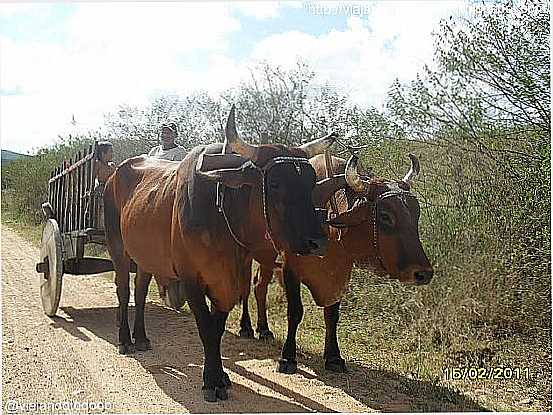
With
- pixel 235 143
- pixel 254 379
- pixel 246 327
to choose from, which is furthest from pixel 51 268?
pixel 235 143

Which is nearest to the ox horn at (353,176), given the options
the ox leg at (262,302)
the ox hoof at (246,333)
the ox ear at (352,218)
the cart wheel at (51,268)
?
the ox ear at (352,218)

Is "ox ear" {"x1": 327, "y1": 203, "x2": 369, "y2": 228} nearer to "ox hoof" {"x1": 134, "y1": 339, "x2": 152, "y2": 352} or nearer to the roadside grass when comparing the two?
the roadside grass

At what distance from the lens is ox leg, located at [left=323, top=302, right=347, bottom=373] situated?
5.14 metres

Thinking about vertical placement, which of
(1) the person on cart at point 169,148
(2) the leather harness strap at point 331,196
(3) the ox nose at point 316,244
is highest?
(1) the person on cart at point 169,148

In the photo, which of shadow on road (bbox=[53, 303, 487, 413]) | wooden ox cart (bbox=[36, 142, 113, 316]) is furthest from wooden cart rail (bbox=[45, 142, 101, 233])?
shadow on road (bbox=[53, 303, 487, 413])

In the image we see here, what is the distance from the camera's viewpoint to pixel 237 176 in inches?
162

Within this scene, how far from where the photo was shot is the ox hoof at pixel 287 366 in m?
5.09

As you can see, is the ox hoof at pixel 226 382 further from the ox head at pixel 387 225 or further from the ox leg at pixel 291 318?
the ox head at pixel 387 225

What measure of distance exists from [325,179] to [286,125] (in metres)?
2.75

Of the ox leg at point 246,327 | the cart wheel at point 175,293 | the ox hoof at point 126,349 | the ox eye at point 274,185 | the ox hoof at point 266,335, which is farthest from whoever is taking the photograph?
the ox leg at point 246,327

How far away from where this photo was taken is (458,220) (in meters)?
5.90

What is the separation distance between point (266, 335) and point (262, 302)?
33 centimetres
